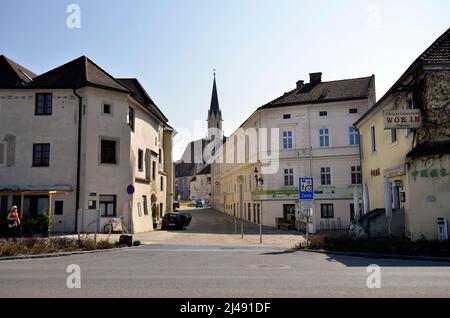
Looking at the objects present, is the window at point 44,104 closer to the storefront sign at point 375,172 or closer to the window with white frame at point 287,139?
the window with white frame at point 287,139

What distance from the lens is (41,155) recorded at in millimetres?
29375

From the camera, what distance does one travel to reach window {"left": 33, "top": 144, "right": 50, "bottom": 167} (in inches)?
1150

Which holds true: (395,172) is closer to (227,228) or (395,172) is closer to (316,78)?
(227,228)

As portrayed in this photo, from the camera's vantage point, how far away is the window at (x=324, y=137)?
38688 millimetres

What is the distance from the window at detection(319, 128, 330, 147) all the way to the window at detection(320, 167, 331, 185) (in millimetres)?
2200

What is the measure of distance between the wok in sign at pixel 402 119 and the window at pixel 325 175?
783 inches

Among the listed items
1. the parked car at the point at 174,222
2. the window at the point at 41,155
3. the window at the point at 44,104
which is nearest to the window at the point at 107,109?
the window at the point at 44,104

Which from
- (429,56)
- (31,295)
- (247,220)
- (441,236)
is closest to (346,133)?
(247,220)

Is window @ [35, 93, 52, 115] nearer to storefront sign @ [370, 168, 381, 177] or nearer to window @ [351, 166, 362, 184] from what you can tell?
storefront sign @ [370, 168, 381, 177]

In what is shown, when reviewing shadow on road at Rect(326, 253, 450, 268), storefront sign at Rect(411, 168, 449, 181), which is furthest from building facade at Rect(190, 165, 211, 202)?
shadow on road at Rect(326, 253, 450, 268)

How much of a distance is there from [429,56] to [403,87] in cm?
192

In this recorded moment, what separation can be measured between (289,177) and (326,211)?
14.6 feet
